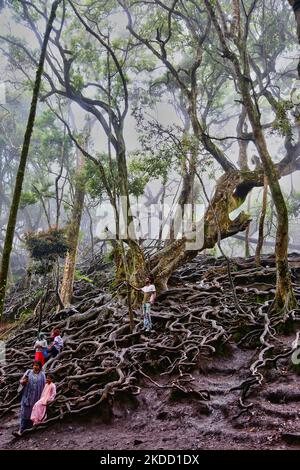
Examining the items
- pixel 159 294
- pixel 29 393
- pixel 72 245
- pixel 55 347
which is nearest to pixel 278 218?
pixel 159 294

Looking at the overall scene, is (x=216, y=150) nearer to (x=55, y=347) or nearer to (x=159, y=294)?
(x=159, y=294)

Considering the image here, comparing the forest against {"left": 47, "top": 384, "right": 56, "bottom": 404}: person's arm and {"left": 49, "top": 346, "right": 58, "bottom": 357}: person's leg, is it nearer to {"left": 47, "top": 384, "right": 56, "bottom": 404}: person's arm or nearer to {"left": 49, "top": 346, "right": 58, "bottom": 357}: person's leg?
{"left": 47, "top": 384, "right": 56, "bottom": 404}: person's arm

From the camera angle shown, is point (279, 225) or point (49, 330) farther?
point (49, 330)

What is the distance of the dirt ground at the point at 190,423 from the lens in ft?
15.2

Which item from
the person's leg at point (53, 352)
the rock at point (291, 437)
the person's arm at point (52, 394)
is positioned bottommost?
the rock at point (291, 437)

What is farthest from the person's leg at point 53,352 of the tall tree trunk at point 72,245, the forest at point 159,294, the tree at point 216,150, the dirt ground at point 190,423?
the tall tree trunk at point 72,245

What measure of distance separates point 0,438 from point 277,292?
5.73m

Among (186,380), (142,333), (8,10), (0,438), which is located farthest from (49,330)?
(8,10)

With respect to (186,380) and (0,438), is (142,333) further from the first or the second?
(0,438)

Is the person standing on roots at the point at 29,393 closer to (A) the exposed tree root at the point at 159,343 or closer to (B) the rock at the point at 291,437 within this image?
(A) the exposed tree root at the point at 159,343

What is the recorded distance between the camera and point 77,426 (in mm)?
5629

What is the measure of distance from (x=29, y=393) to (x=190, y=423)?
2659 millimetres

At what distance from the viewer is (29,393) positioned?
5930 mm

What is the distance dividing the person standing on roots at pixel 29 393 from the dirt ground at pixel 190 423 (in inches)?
9.1
